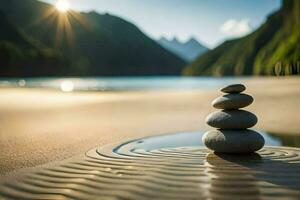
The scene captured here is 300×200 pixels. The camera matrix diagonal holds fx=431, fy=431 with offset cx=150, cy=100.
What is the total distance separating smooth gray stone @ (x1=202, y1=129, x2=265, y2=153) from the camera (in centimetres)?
1116

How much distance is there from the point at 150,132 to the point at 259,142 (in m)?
7.20

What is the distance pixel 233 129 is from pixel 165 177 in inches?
149

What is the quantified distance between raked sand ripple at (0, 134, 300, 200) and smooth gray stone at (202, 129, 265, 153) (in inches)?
8.5

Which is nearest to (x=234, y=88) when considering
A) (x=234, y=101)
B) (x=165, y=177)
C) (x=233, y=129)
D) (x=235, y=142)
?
(x=234, y=101)

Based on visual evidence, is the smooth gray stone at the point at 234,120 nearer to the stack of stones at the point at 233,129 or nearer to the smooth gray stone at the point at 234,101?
the stack of stones at the point at 233,129

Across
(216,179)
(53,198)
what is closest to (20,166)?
→ (53,198)

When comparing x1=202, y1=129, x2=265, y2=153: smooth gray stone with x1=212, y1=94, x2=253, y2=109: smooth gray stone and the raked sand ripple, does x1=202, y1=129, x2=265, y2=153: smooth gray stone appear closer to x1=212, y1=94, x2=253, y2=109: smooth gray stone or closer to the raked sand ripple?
the raked sand ripple

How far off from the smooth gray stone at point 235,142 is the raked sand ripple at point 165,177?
0.22 meters

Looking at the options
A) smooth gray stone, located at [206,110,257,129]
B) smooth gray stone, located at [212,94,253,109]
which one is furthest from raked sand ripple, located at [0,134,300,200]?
smooth gray stone, located at [212,94,253,109]

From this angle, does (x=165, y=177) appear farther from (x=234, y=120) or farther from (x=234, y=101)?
(x=234, y=101)

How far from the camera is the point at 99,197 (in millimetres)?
7219

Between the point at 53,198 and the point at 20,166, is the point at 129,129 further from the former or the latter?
the point at 53,198

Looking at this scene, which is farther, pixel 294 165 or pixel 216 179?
pixel 294 165

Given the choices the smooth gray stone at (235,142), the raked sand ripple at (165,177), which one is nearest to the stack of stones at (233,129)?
the smooth gray stone at (235,142)
